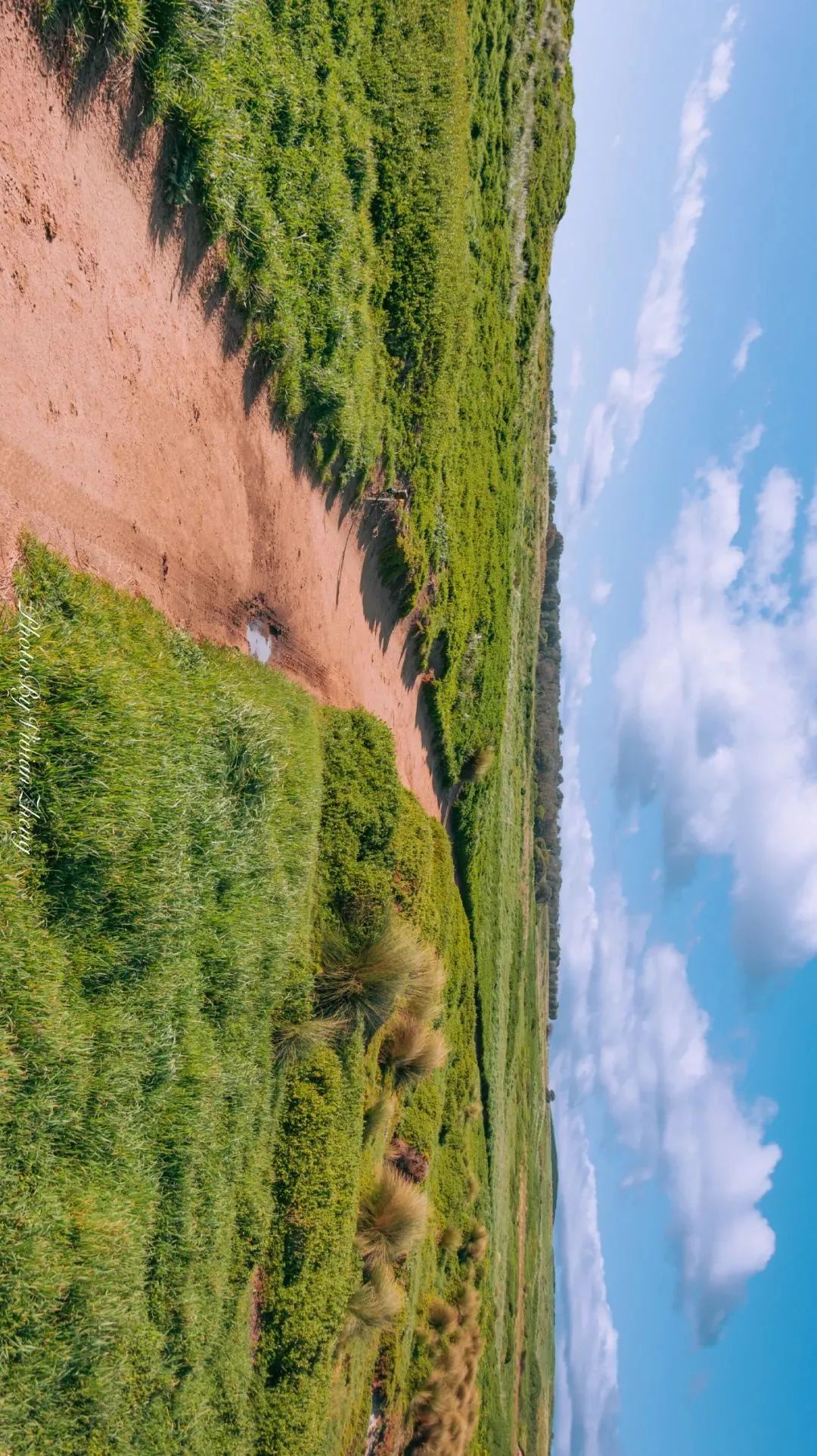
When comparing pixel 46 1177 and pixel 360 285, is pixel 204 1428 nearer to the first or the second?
pixel 46 1177

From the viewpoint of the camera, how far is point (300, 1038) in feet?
32.0

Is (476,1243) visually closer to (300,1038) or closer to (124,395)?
(300,1038)

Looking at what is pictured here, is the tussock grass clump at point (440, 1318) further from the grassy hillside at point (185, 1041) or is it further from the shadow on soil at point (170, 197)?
the shadow on soil at point (170, 197)

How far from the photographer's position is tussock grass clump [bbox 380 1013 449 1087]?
1297cm

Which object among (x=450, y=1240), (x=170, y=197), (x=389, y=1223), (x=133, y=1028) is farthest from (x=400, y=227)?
(x=450, y=1240)

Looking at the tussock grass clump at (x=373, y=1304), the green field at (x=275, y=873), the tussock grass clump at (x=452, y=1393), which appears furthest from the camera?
the tussock grass clump at (x=452, y=1393)

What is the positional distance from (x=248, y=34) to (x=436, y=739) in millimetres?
12302

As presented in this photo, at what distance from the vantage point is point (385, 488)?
13586 millimetres

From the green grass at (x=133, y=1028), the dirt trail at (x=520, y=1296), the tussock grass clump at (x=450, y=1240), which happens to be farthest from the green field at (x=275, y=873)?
the dirt trail at (x=520, y=1296)

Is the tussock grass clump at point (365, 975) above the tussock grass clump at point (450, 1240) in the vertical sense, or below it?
above

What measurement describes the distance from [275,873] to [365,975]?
2174mm

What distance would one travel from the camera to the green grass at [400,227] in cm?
811

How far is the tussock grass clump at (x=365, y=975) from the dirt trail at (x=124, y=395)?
349cm

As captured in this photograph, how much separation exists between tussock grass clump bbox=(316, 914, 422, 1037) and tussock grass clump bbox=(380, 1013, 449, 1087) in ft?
7.16
